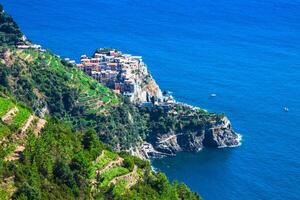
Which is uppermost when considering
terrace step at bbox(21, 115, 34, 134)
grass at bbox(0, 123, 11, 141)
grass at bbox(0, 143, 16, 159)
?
terrace step at bbox(21, 115, 34, 134)

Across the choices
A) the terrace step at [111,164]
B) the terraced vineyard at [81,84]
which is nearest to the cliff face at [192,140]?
the terraced vineyard at [81,84]

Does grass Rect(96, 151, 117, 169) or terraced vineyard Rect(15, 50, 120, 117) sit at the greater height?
terraced vineyard Rect(15, 50, 120, 117)

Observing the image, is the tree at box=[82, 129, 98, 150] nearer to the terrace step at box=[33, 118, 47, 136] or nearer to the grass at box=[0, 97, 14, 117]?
the terrace step at box=[33, 118, 47, 136]

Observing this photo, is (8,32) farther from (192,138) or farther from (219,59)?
(219,59)

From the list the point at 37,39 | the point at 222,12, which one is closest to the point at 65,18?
the point at 37,39

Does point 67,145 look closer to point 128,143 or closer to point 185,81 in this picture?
point 128,143

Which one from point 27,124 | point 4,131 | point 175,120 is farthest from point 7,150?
point 175,120

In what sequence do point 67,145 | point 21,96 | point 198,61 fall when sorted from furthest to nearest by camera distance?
point 198,61, point 21,96, point 67,145

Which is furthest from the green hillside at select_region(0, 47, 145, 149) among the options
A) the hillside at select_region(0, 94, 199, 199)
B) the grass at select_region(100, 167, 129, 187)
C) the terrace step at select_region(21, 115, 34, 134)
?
the terrace step at select_region(21, 115, 34, 134)
